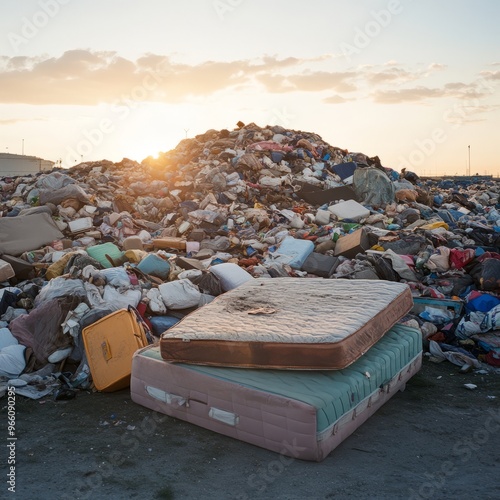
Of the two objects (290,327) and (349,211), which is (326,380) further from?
(349,211)

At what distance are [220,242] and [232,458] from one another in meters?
4.68

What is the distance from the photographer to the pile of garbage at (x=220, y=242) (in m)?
4.86

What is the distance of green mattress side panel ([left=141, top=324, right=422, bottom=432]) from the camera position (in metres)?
3.15

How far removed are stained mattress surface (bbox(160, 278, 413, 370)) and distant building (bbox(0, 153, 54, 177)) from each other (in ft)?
98.1

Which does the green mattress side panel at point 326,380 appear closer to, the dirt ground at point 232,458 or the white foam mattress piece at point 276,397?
the white foam mattress piece at point 276,397

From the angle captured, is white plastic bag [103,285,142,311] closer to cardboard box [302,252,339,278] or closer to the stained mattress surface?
the stained mattress surface

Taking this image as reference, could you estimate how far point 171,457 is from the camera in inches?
128

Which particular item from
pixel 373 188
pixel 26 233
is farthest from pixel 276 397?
pixel 373 188

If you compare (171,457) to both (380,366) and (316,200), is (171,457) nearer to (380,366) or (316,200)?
(380,366)

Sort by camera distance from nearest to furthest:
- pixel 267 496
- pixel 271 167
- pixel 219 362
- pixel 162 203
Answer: pixel 267 496
pixel 219 362
pixel 162 203
pixel 271 167


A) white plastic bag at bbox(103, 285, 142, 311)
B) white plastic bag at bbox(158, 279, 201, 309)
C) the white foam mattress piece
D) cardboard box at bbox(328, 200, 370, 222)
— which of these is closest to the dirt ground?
the white foam mattress piece

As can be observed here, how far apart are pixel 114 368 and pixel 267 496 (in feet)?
5.82

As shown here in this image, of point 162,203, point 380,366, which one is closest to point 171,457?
point 380,366

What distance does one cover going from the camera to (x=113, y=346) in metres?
4.21
